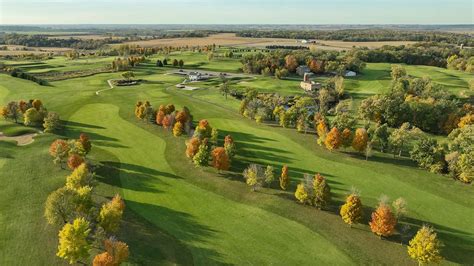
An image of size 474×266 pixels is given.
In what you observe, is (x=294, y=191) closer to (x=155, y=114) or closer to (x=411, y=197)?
(x=411, y=197)

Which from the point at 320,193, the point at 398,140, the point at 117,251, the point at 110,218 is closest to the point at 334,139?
the point at 398,140

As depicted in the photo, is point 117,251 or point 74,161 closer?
point 117,251

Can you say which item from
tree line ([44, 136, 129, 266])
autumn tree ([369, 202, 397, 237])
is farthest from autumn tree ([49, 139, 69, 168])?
autumn tree ([369, 202, 397, 237])

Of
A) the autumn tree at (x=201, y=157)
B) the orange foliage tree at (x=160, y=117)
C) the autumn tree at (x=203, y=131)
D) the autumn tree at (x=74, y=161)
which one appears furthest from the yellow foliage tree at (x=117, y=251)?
the orange foliage tree at (x=160, y=117)

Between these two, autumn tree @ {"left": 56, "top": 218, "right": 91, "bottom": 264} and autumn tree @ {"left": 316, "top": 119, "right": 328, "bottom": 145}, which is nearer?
autumn tree @ {"left": 56, "top": 218, "right": 91, "bottom": 264}

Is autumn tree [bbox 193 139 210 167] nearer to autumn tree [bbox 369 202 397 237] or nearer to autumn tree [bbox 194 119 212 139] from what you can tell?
autumn tree [bbox 194 119 212 139]

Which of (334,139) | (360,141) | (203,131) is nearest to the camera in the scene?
(360,141)

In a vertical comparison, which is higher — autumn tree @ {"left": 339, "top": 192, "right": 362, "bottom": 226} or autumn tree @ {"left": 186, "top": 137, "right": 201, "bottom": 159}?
autumn tree @ {"left": 186, "top": 137, "right": 201, "bottom": 159}

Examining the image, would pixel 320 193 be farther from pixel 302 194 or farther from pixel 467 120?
pixel 467 120
